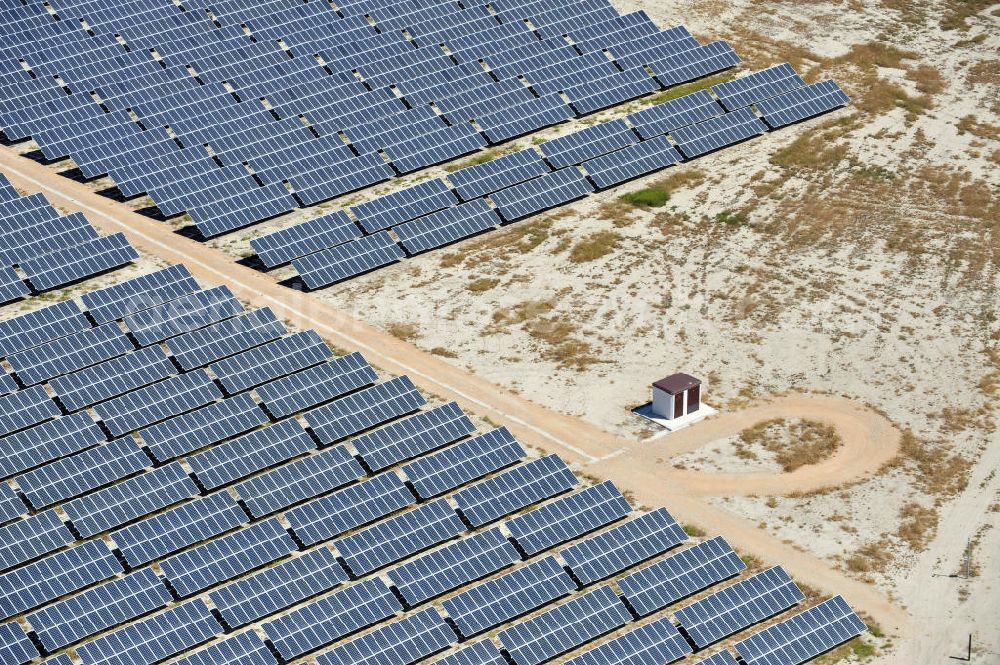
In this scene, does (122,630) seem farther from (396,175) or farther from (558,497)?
(396,175)

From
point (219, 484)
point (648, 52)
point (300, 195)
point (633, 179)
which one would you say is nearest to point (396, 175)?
point (300, 195)

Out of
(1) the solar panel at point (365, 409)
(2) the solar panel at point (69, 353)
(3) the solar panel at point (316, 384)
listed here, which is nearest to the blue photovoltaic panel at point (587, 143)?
(3) the solar panel at point (316, 384)

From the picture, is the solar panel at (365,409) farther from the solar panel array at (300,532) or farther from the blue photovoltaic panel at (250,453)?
the blue photovoltaic panel at (250,453)

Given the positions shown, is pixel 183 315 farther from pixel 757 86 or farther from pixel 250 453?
pixel 757 86

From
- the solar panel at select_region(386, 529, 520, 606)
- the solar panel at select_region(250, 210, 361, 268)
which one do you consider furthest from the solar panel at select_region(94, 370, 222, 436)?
the solar panel at select_region(386, 529, 520, 606)

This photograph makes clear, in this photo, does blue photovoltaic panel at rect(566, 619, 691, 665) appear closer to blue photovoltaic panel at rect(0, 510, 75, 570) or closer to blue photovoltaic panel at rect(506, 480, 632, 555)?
blue photovoltaic panel at rect(506, 480, 632, 555)

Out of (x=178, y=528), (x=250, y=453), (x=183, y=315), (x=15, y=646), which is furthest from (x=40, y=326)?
(x=15, y=646)
